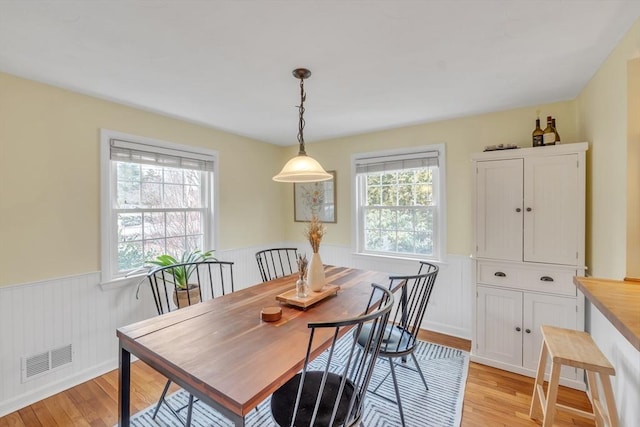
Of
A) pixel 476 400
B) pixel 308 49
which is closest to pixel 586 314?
pixel 476 400

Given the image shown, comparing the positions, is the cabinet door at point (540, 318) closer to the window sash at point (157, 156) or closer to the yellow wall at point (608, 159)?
the yellow wall at point (608, 159)

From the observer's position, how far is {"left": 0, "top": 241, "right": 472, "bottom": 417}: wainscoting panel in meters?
1.98

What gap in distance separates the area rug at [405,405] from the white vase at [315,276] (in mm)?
914

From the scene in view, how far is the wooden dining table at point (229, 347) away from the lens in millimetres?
987

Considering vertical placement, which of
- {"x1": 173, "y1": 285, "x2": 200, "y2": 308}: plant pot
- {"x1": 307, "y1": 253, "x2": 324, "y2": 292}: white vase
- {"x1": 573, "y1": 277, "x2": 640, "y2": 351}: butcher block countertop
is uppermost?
{"x1": 573, "y1": 277, "x2": 640, "y2": 351}: butcher block countertop

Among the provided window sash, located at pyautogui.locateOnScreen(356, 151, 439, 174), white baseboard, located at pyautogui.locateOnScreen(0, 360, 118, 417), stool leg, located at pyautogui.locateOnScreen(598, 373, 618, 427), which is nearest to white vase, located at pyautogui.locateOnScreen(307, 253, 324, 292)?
stool leg, located at pyautogui.locateOnScreen(598, 373, 618, 427)

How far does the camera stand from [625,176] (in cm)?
160

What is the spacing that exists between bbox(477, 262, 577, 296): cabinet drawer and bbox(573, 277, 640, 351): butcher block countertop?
0.83 metres

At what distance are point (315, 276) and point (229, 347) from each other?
779 mm

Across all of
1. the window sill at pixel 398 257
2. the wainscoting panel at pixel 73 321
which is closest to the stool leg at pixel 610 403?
the wainscoting panel at pixel 73 321

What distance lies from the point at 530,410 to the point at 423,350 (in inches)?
37.7

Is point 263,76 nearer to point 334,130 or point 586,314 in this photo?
point 334,130

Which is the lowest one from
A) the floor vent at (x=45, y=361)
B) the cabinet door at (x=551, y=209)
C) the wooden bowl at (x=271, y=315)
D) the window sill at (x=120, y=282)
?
the floor vent at (x=45, y=361)

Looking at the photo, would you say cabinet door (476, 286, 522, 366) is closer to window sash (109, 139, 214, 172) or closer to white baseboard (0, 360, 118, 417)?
window sash (109, 139, 214, 172)
